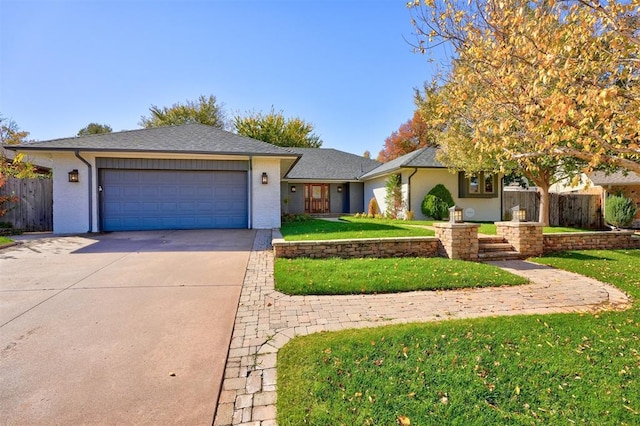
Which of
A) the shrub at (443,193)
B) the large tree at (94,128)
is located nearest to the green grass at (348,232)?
the shrub at (443,193)

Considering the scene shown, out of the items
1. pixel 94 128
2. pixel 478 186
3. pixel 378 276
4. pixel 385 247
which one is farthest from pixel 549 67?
pixel 94 128

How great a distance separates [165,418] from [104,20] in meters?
9.42

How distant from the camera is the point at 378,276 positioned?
4.98 m

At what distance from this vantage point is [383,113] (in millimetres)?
14500

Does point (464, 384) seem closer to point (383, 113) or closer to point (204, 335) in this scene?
point (204, 335)

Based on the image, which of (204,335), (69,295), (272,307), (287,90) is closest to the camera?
(204,335)

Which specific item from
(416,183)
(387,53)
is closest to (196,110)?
(416,183)

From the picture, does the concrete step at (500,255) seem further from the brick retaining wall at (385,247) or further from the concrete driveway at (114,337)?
the concrete driveway at (114,337)

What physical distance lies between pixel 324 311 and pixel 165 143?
9.46 m

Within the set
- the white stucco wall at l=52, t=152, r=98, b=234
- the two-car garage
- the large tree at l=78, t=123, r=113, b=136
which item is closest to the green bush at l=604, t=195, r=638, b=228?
the two-car garage

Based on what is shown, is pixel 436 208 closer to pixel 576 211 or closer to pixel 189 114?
pixel 576 211

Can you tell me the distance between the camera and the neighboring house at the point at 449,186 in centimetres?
1402

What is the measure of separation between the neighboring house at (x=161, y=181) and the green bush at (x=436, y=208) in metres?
6.86

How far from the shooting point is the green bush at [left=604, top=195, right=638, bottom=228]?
13.0 meters
